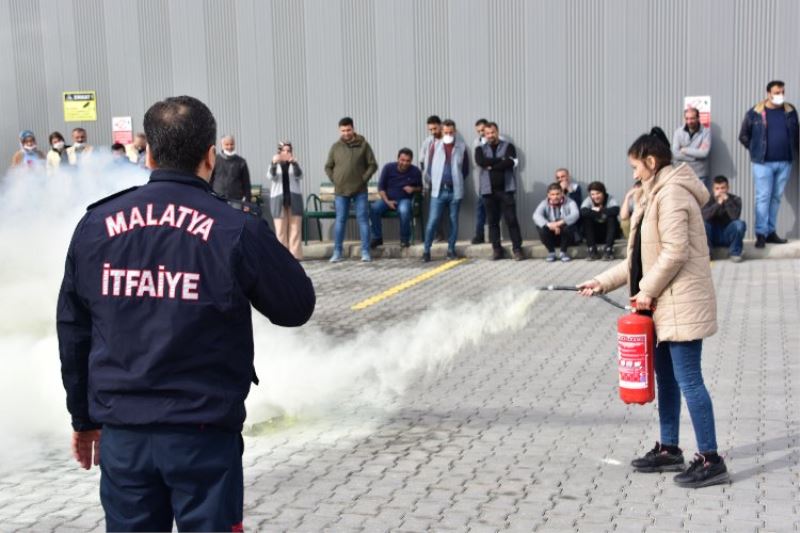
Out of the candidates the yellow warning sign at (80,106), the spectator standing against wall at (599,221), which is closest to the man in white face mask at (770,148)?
the spectator standing against wall at (599,221)

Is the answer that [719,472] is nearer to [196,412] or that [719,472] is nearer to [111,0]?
[196,412]

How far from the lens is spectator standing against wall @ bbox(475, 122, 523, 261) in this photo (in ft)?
56.2

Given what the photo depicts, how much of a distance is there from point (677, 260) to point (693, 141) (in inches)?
435

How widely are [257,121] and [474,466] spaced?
43.8 ft

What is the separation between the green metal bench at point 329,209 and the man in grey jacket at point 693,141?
4.24 meters

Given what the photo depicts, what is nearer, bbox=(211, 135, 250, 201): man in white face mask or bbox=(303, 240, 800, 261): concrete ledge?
bbox=(303, 240, 800, 261): concrete ledge

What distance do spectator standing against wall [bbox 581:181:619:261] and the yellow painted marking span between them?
→ 1.99 meters

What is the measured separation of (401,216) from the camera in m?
18.0

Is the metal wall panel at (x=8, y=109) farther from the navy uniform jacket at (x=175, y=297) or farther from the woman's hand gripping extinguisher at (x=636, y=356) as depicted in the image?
the navy uniform jacket at (x=175, y=297)

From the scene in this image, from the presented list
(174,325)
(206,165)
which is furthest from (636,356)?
(174,325)

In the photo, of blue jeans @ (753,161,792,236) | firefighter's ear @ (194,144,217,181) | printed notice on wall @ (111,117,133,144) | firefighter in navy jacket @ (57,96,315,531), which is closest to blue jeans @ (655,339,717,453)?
firefighter in navy jacket @ (57,96,315,531)

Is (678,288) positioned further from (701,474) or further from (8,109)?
(8,109)

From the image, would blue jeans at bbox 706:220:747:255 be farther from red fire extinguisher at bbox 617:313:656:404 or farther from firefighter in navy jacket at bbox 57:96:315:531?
firefighter in navy jacket at bbox 57:96:315:531

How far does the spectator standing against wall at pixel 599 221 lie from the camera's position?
1678 cm
